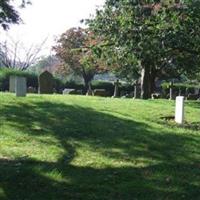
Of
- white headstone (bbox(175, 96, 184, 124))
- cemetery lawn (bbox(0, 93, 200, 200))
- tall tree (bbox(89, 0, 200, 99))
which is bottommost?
cemetery lawn (bbox(0, 93, 200, 200))

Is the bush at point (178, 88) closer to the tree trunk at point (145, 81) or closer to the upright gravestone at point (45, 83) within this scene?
the tree trunk at point (145, 81)

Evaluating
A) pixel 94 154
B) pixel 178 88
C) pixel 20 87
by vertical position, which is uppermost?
pixel 20 87

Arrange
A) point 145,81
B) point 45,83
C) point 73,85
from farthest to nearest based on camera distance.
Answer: point 73,85
point 145,81
point 45,83

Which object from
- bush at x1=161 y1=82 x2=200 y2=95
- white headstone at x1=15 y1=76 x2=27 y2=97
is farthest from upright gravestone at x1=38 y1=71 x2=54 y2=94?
bush at x1=161 y1=82 x2=200 y2=95

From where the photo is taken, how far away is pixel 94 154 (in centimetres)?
1177

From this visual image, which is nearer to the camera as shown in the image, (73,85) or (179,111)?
(179,111)

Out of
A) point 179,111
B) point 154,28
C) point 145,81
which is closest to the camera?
point 179,111

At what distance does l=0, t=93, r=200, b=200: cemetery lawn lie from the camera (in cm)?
890

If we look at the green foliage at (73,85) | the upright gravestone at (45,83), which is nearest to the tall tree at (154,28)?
the upright gravestone at (45,83)

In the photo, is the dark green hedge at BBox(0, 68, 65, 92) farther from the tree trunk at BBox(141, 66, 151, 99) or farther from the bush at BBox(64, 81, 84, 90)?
the tree trunk at BBox(141, 66, 151, 99)

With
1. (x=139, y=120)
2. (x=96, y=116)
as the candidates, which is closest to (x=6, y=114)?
(x=96, y=116)

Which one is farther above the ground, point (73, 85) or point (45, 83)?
point (45, 83)

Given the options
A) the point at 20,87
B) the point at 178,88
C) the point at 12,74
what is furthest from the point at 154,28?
the point at 178,88

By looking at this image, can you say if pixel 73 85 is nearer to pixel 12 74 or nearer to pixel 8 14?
pixel 12 74
